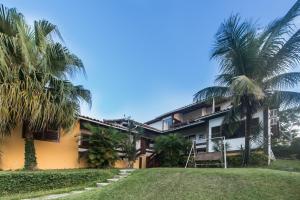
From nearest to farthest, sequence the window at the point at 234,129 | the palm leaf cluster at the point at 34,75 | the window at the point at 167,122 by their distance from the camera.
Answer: the palm leaf cluster at the point at 34,75, the window at the point at 234,129, the window at the point at 167,122

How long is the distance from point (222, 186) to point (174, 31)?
10562 mm

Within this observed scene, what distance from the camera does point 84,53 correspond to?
16828 millimetres

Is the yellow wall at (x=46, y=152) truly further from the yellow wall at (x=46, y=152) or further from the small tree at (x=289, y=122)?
the small tree at (x=289, y=122)

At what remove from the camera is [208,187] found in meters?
9.66

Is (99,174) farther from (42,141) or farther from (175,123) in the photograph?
(175,123)

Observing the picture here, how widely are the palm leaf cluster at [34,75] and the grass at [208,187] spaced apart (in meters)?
4.97

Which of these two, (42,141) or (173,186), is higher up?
(42,141)

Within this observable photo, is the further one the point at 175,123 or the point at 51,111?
the point at 175,123

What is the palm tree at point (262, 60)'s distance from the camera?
1470cm

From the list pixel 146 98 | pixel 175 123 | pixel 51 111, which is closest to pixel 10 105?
pixel 51 111

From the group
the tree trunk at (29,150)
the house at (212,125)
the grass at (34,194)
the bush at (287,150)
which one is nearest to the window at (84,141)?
the tree trunk at (29,150)

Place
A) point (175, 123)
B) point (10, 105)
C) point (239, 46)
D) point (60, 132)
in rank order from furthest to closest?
point (175, 123) → point (60, 132) → point (239, 46) → point (10, 105)

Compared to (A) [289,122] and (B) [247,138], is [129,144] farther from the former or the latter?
(A) [289,122]

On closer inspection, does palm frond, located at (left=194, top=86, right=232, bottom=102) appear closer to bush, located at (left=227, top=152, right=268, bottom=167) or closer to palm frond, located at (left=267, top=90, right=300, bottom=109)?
palm frond, located at (left=267, top=90, right=300, bottom=109)
